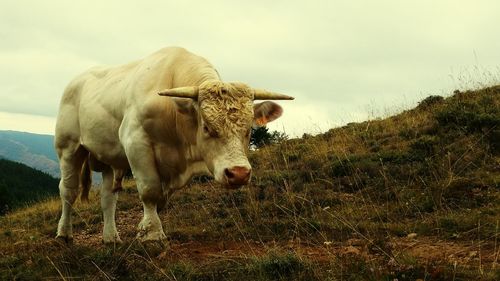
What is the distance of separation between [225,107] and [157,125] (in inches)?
44.4

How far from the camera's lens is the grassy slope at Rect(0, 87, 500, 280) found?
4660mm

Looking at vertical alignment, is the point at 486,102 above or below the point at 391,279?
above

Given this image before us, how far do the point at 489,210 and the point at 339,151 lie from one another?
5820mm

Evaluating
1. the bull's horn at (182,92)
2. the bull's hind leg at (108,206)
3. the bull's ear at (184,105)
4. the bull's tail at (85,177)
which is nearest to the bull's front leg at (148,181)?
the bull's ear at (184,105)

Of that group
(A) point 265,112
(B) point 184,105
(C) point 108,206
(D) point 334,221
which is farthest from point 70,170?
(D) point 334,221

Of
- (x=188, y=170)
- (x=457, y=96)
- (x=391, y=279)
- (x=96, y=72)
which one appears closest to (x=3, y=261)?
(x=188, y=170)

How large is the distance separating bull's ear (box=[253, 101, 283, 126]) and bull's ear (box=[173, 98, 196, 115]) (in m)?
0.68

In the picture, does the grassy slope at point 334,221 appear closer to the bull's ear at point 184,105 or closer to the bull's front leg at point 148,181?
the bull's front leg at point 148,181

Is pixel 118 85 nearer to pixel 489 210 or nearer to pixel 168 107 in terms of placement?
pixel 168 107

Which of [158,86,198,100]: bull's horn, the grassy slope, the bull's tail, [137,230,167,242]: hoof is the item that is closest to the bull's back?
the bull's tail

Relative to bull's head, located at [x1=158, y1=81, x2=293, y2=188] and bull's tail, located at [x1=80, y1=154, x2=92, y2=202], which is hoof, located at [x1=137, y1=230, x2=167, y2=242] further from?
bull's tail, located at [x1=80, y1=154, x2=92, y2=202]

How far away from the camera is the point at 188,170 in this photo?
6234mm

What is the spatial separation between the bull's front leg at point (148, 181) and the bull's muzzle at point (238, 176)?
1.52 meters

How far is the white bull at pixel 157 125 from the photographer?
537 centimetres
